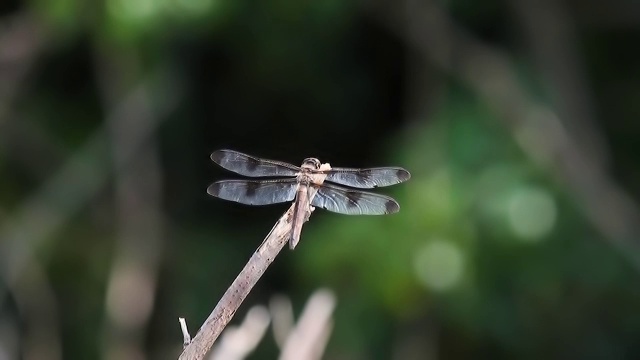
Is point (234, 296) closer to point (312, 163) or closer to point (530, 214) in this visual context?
point (312, 163)

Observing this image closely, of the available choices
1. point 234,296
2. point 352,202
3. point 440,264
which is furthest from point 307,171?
point 440,264

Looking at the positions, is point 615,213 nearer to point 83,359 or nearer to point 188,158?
point 188,158

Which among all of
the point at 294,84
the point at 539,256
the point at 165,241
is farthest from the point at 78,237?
the point at 539,256

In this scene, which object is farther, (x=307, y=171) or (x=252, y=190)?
(x=252, y=190)

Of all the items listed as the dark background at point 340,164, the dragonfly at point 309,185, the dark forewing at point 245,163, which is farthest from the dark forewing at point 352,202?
the dark background at point 340,164

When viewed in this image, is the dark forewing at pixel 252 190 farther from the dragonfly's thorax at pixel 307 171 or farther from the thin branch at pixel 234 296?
the thin branch at pixel 234 296

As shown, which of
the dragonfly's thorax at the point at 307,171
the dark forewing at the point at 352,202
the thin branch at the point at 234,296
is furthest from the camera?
the dark forewing at the point at 352,202

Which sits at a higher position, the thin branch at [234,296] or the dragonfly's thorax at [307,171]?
the dragonfly's thorax at [307,171]
